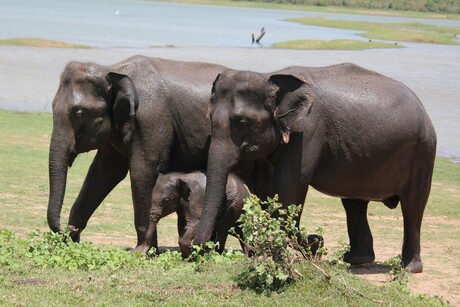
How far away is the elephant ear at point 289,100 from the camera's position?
9.66 metres

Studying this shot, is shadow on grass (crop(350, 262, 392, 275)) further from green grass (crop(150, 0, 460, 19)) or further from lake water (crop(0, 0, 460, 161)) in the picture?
green grass (crop(150, 0, 460, 19))

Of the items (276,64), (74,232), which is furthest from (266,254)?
(276,64)

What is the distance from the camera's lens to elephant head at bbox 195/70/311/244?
9.28 meters

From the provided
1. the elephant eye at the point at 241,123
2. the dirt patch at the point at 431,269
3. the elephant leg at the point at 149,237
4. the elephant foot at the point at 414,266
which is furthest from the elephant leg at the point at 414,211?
the elephant leg at the point at 149,237

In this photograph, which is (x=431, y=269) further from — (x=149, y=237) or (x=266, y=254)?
(x=266, y=254)

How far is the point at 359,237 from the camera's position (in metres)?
10.9

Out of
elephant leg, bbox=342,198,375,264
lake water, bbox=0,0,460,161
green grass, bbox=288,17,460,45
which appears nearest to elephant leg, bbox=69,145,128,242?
elephant leg, bbox=342,198,375,264

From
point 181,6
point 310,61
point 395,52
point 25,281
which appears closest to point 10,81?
point 310,61

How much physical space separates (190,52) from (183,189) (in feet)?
116

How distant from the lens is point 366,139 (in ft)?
33.6

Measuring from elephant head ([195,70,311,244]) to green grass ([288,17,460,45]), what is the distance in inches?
2088

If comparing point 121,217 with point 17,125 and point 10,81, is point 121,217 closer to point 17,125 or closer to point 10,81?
point 17,125

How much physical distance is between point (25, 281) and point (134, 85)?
2.90m

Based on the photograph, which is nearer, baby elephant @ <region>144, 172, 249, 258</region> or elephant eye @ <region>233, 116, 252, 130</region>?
elephant eye @ <region>233, 116, 252, 130</region>
